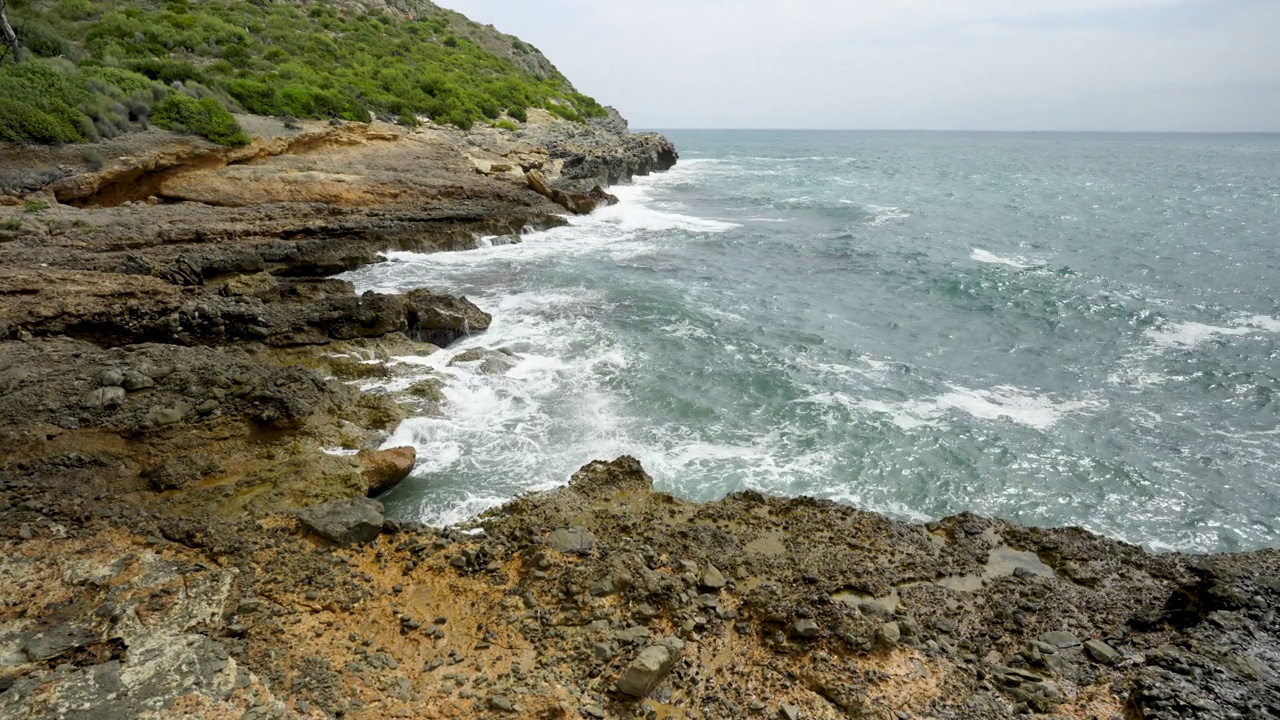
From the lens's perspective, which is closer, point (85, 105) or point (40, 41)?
point (85, 105)

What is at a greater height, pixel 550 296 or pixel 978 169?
pixel 978 169

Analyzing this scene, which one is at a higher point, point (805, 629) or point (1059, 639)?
point (805, 629)

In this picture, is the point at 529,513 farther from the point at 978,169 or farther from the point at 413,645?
the point at 978,169

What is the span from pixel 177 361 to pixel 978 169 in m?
Result: 83.0

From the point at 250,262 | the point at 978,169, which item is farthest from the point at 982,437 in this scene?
the point at 978,169

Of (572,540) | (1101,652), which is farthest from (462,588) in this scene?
(1101,652)

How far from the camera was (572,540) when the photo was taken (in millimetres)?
8242

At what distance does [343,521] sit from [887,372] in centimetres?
1324

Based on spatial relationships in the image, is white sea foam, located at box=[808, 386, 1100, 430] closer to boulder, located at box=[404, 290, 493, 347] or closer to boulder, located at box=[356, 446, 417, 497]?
boulder, located at box=[356, 446, 417, 497]

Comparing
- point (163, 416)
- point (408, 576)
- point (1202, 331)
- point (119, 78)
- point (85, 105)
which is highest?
point (119, 78)

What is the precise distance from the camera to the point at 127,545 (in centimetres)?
750

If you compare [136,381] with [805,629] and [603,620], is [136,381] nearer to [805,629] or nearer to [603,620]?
[603,620]

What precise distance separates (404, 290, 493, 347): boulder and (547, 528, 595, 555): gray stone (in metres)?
9.18

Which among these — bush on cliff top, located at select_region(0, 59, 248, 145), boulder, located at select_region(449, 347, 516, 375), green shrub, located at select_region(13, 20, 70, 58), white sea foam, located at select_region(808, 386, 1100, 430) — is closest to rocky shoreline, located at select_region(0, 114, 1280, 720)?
boulder, located at select_region(449, 347, 516, 375)
